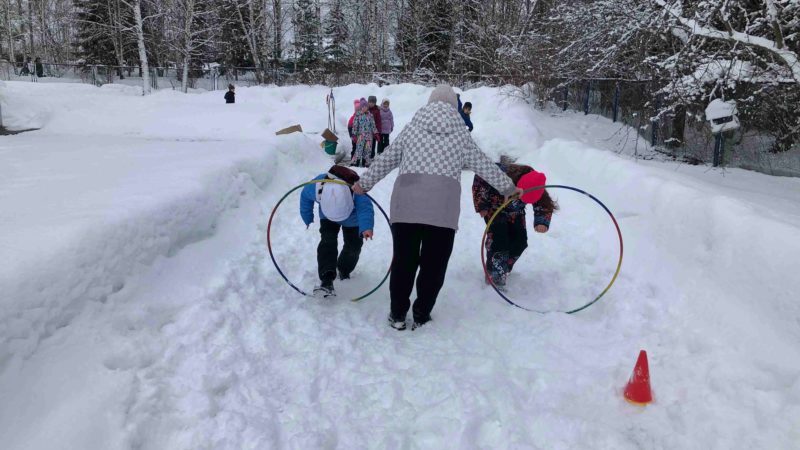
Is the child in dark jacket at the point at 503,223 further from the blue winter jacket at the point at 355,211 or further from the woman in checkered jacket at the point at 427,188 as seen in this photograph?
the blue winter jacket at the point at 355,211

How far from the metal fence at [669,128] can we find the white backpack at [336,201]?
29.0ft

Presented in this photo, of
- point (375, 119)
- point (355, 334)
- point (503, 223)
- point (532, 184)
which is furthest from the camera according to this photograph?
point (375, 119)

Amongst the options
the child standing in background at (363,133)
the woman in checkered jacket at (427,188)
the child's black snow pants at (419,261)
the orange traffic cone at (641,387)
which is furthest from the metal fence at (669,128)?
the orange traffic cone at (641,387)

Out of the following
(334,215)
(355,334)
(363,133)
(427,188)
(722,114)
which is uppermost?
(722,114)

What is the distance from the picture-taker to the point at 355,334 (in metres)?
4.43

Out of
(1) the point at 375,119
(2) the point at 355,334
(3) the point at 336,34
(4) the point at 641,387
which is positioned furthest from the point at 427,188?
(3) the point at 336,34

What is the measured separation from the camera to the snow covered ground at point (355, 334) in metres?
3.06

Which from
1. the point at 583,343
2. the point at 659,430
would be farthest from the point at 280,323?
the point at 659,430

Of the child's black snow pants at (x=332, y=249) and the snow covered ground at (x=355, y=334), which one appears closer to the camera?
the snow covered ground at (x=355, y=334)

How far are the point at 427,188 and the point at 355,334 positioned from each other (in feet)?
4.36

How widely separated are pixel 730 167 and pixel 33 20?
54289 millimetres

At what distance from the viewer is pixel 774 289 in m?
4.02

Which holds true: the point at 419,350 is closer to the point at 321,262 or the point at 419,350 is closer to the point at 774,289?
the point at 321,262

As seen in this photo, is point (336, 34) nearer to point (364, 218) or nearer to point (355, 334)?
point (364, 218)
